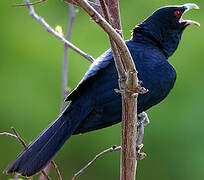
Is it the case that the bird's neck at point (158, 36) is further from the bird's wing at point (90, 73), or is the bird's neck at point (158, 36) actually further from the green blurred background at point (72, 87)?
the green blurred background at point (72, 87)

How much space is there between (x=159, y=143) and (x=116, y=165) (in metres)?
0.49

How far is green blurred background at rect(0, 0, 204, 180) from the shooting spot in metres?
5.25

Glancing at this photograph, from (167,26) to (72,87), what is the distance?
1767 millimetres

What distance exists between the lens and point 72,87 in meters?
5.29

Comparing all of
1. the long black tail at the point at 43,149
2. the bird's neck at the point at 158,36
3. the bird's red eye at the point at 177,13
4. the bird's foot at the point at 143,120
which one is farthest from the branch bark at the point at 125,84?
the bird's red eye at the point at 177,13

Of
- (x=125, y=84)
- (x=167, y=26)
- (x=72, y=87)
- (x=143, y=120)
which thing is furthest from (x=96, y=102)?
(x=72, y=87)

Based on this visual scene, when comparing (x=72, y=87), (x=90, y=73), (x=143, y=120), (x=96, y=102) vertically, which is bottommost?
(x=72, y=87)

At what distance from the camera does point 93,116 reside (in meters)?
2.95

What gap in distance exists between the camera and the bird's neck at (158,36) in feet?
12.0

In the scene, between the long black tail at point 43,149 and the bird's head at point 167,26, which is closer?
the long black tail at point 43,149

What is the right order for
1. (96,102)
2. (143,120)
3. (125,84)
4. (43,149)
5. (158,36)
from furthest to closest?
(158,36)
(143,120)
(96,102)
(43,149)
(125,84)

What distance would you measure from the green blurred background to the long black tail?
224 centimetres

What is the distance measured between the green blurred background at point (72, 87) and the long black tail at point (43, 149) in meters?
2.24

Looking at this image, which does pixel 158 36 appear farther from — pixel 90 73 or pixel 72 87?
pixel 72 87
